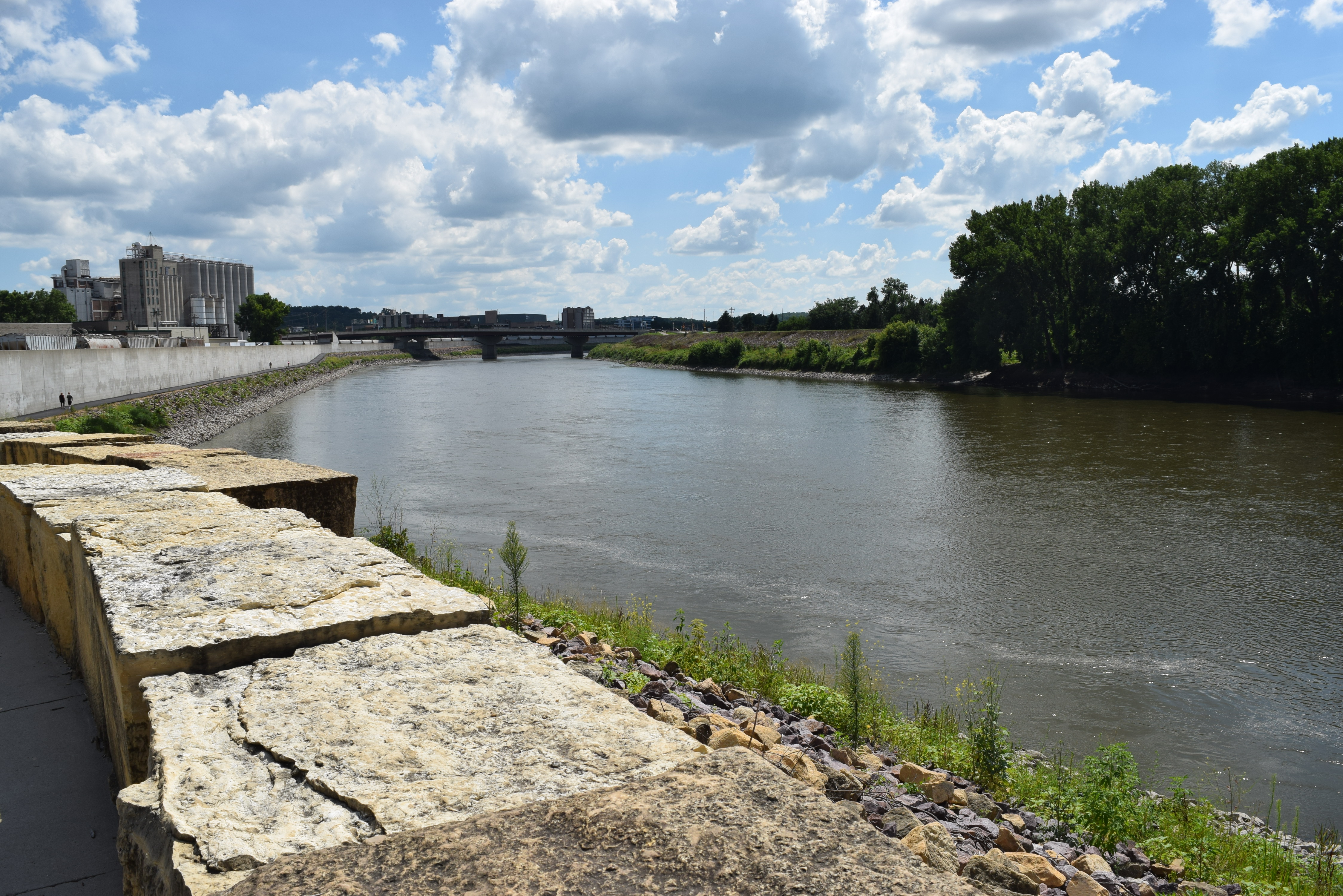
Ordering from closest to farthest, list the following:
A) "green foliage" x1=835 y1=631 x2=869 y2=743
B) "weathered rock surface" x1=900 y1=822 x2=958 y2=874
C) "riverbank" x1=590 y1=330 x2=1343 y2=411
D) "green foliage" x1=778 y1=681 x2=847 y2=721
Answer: "weathered rock surface" x1=900 y1=822 x2=958 y2=874, "green foliage" x1=835 y1=631 x2=869 y2=743, "green foliage" x1=778 y1=681 x2=847 y2=721, "riverbank" x1=590 y1=330 x2=1343 y2=411

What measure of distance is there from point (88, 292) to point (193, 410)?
145254 millimetres

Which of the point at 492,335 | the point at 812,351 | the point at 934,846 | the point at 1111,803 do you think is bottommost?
the point at 1111,803

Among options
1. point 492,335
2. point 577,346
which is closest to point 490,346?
point 492,335

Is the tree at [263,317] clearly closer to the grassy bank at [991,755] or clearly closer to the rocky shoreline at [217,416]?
the rocky shoreline at [217,416]

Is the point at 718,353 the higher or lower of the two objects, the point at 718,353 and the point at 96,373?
the higher

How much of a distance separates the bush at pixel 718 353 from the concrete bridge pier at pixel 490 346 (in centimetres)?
4425

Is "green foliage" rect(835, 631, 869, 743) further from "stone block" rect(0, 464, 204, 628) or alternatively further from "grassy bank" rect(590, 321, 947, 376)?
"grassy bank" rect(590, 321, 947, 376)

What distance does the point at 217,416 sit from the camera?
39.0m

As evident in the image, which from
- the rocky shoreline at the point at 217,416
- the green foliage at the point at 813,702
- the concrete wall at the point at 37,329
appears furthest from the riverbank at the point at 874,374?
the concrete wall at the point at 37,329

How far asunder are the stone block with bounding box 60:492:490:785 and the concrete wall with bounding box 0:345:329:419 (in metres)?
25.9

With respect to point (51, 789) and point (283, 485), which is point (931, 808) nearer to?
point (51, 789)

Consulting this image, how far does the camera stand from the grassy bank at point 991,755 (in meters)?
5.66

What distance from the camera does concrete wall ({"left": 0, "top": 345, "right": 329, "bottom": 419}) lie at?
1030 inches

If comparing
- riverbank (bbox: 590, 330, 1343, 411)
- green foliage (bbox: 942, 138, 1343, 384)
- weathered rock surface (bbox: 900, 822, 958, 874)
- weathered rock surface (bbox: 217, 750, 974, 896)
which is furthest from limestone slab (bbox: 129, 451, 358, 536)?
green foliage (bbox: 942, 138, 1343, 384)
